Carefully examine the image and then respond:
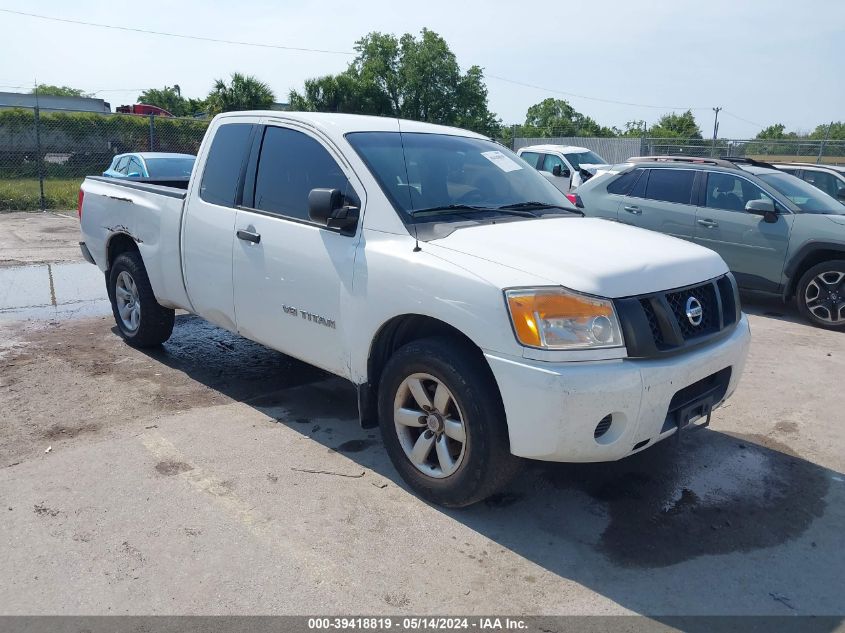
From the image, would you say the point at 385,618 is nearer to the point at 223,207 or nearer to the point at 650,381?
the point at 650,381

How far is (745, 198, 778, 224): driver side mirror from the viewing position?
795 centimetres

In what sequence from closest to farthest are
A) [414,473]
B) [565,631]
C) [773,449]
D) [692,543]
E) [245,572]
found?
1. [565,631]
2. [245,572]
3. [692,543]
4. [414,473]
5. [773,449]

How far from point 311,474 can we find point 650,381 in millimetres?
1920

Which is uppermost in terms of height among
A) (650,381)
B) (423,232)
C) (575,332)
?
(423,232)

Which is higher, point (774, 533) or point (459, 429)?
point (459, 429)

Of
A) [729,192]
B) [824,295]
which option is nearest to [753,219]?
[729,192]

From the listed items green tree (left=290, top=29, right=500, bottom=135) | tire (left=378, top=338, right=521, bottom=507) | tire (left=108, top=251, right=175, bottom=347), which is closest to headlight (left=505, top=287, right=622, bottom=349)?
tire (left=378, top=338, right=521, bottom=507)

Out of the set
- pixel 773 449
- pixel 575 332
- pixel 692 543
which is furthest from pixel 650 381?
pixel 773 449

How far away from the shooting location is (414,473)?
3697 mm

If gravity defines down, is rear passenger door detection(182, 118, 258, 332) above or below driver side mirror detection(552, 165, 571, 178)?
below

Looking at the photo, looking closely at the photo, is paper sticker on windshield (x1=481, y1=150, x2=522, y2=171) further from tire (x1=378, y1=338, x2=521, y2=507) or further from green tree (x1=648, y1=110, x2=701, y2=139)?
green tree (x1=648, y1=110, x2=701, y2=139)

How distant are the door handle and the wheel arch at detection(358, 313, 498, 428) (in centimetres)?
116

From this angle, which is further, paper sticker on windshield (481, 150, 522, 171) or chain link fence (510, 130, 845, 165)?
chain link fence (510, 130, 845, 165)

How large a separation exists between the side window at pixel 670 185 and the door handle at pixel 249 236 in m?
6.17
